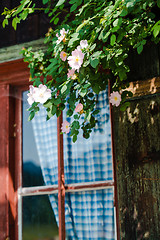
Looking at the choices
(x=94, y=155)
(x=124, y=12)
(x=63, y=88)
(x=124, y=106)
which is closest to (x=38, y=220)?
(x=94, y=155)

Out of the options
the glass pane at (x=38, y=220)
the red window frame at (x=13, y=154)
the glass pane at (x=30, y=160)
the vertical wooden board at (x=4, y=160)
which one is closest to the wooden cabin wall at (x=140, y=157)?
the red window frame at (x=13, y=154)

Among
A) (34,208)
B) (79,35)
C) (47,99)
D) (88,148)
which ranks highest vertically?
(79,35)

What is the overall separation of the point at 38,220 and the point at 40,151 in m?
0.54

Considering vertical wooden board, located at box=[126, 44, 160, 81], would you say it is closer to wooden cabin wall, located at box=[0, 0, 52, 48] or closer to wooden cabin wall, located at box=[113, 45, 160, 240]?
wooden cabin wall, located at box=[113, 45, 160, 240]

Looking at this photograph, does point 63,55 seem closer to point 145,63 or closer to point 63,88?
point 63,88

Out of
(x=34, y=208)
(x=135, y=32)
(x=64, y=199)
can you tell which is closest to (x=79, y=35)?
(x=135, y=32)

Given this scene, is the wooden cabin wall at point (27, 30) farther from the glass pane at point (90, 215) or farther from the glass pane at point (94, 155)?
the glass pane at point (90, 215)

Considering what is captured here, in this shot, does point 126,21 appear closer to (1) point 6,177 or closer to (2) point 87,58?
(2) point 87,58

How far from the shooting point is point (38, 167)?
10.8 feet

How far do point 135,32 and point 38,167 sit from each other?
142 cm

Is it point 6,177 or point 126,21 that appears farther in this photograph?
point 6,177

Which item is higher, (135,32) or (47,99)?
(135,32)

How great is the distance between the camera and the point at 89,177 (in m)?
3.05

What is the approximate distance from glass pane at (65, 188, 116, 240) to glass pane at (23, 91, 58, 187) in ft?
0.81
